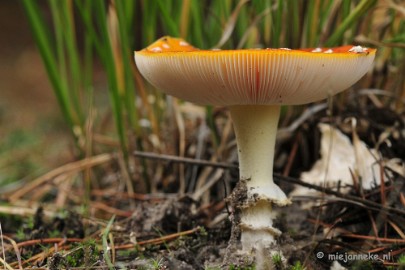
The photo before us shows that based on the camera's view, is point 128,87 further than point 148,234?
Yes

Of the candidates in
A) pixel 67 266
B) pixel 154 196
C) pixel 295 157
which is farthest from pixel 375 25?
pixel 67 266

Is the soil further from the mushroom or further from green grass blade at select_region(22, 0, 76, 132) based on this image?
green grass blade at select_region(22, 0, 76, 132)

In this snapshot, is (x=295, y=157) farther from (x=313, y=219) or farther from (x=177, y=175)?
(x=177, y=175)

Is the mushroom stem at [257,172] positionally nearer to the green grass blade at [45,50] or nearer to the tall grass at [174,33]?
the tall grass at [174,33]

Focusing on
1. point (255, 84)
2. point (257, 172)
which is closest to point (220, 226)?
point (257, 172)

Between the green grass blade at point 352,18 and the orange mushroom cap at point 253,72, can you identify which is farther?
the green grass blade at point 352,18

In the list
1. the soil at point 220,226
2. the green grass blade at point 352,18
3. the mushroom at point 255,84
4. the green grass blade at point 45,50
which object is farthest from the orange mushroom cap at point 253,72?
the green grass blade at point 45,50

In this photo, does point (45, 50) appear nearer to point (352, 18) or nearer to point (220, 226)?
point (220, 226)
